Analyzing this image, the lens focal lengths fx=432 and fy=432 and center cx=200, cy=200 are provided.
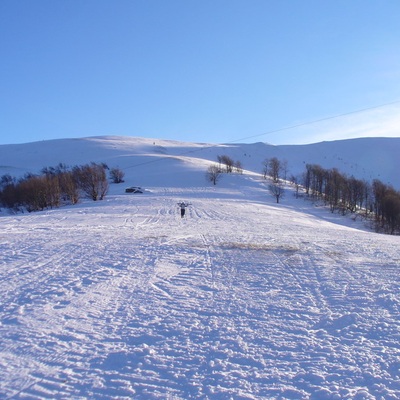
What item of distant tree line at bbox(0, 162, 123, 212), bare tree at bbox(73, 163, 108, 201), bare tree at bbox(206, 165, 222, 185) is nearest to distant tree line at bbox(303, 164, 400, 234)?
bare tree at bbox(206, 165, 222, 185)

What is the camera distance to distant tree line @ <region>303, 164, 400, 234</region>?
52.6m

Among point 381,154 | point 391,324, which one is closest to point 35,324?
point 391,324

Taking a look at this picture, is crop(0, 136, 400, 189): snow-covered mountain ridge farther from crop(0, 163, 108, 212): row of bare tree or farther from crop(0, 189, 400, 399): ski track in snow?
crop(0, 189, 400, 399): ski track in snow

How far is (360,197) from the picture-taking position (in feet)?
230

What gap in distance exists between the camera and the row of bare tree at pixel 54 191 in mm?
54044

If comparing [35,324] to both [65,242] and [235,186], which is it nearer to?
[65,242]

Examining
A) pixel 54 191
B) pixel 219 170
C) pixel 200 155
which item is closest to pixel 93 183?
pixel 54 191

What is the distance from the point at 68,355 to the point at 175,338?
1.65m

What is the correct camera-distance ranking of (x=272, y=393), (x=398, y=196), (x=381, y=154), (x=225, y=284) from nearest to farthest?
(x=272, y=393), (x=225, y=284), (x=398, y=196), (x=381, y=154)

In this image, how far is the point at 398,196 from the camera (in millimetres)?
57344

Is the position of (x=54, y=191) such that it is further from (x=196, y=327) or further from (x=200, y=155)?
(x=200, y=155)

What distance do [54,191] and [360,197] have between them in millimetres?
47039

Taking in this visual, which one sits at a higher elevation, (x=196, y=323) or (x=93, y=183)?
(x=196, y=323)

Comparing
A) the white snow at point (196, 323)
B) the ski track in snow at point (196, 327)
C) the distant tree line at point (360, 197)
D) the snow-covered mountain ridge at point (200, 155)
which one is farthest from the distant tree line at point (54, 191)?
the ski track in snow at point (196, 327)
